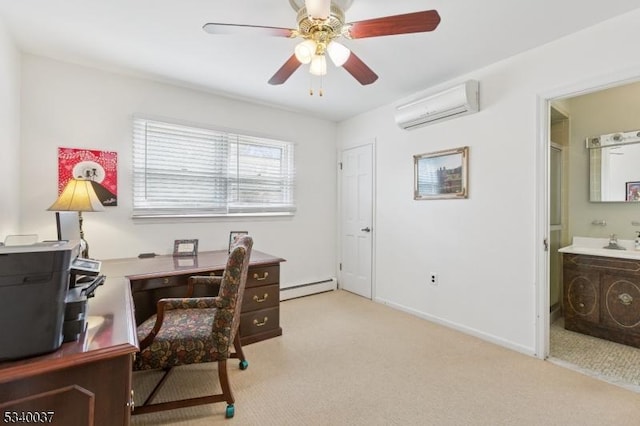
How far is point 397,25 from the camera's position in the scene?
5.12 ft

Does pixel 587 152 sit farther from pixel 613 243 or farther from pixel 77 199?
pixel 77 199

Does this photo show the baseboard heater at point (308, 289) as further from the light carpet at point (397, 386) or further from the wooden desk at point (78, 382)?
the wooden desk at point (78, 382)

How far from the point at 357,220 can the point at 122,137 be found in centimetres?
290

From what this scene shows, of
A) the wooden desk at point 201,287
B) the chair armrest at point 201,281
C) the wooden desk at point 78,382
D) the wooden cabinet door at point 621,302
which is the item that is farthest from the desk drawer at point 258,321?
the wooden cabinet door at point 621,302

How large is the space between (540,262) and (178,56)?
11.5 feet

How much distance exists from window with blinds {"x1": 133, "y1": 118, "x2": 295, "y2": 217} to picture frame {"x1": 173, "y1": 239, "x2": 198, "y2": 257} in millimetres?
354

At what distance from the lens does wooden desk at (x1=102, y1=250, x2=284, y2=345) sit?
89.3 inches

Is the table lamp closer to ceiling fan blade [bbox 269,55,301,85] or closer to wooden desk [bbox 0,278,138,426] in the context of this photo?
wooden desk [bbox 0,278,138,426]

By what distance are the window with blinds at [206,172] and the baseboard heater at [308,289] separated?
104 cm

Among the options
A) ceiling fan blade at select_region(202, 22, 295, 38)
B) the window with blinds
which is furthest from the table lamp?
ceiling fan blade at select_region(202, 22, 295, 38)

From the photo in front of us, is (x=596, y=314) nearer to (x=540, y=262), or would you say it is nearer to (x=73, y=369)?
(x=540, y=262)

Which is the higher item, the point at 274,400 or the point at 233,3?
the point at 233,3

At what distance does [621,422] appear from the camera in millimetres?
1703

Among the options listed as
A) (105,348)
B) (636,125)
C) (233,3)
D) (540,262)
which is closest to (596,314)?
(540,262)
